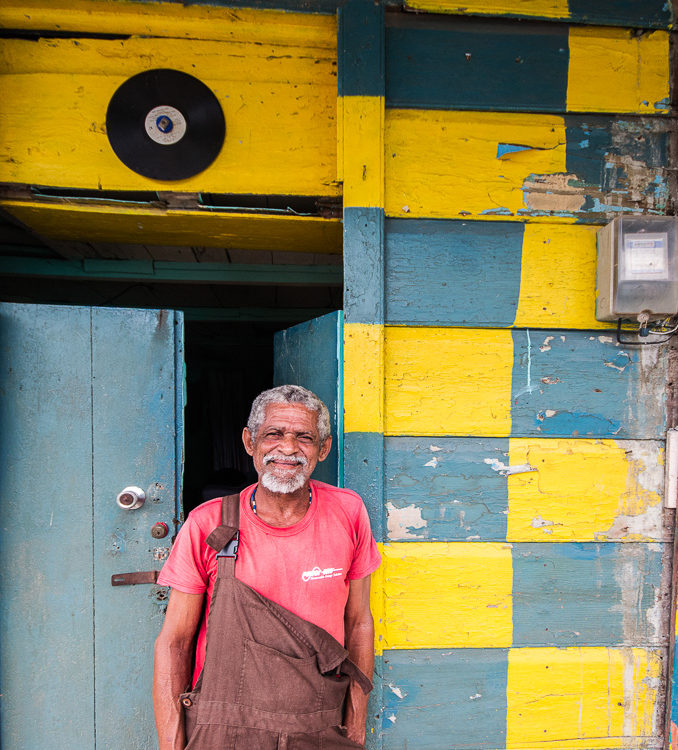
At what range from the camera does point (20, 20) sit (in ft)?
5.33

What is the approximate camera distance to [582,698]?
164 centimetres

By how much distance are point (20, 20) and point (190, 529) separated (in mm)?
2002

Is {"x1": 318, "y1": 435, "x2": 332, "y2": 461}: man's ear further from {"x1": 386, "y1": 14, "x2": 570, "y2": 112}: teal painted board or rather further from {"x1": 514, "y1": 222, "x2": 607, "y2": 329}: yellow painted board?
{"x1": 386, "y1": 14, "x2": 570, "y2": 112}: teal painted board

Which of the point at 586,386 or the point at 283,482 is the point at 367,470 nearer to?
the point at 283,482

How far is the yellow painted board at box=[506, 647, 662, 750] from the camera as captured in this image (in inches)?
64.1

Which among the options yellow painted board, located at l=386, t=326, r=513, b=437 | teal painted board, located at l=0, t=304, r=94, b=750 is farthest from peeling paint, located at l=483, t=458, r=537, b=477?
teal painted board, located at l=0, t=304, r=94, b=750

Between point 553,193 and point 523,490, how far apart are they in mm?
1165

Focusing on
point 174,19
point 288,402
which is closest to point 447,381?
point 288,402

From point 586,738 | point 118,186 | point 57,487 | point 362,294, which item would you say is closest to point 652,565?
point 586,738

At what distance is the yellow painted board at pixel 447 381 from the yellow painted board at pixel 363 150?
51 centimetres

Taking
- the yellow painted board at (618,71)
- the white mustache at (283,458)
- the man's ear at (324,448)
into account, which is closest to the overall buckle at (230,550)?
the white mustache at (283,458)

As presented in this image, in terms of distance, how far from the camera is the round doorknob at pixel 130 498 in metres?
1.64

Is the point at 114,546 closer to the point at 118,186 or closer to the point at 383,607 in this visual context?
the point at 383,607

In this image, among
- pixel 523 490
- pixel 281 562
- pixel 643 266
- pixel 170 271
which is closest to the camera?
pixel 281 562
